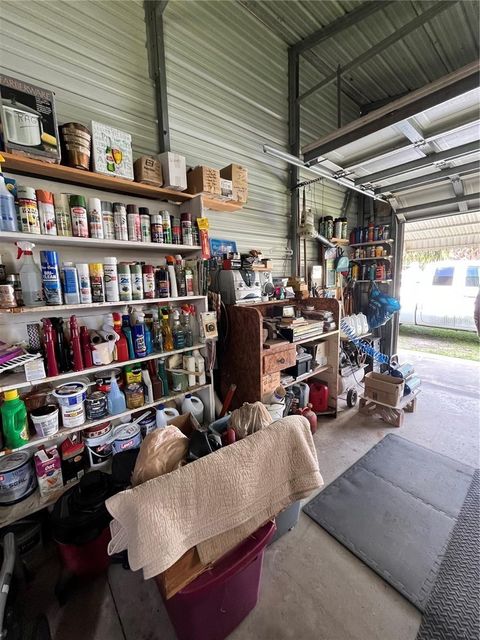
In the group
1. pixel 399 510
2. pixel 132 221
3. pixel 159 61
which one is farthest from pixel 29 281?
pixel 399 510

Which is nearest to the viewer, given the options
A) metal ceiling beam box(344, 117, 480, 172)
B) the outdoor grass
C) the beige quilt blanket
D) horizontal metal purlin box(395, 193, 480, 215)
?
the beige quilt blanket

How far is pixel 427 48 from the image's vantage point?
2.74m

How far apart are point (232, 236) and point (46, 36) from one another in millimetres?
1643

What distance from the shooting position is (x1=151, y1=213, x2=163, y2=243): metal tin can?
5.32ft

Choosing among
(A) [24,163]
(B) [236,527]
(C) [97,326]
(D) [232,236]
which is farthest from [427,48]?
(B) [236,527]

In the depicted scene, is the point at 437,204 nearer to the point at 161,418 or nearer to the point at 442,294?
the point at 442,294

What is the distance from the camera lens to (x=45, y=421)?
4.31ft

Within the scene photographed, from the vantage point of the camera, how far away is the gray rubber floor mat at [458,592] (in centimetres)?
111

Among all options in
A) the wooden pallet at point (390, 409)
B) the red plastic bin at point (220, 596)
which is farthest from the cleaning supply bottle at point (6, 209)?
the wooden pallet at point (390, 409)

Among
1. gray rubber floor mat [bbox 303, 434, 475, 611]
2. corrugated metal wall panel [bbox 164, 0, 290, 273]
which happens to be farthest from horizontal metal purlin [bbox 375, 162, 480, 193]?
gray rubber floor mat [bbox 303, 434, 475, 611]

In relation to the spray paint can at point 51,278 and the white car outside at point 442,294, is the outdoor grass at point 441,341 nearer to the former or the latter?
the white car outside at point 442,294

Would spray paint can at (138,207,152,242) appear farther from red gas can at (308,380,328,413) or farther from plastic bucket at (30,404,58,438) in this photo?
red gas can at (308,380,328,413)

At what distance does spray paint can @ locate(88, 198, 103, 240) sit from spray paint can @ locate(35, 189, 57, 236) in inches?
6.5

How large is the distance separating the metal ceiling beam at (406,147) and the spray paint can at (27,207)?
8.93 feet
